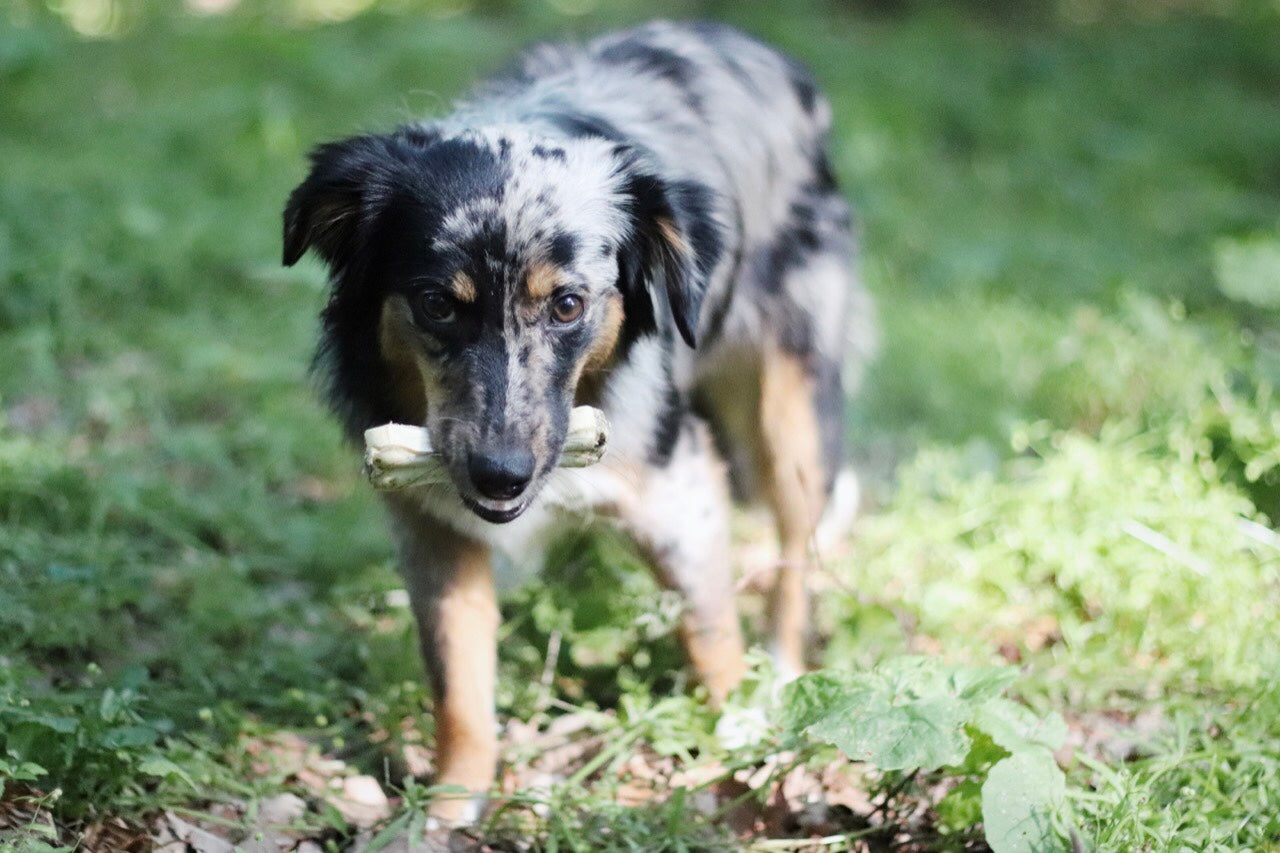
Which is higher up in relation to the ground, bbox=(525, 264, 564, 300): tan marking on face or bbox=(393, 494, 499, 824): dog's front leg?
bbox=(525, 264, 564, 300): tan marking on face

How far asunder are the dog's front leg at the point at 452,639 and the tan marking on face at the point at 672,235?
0.88 m

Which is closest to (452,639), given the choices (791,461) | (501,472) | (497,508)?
(497,508)

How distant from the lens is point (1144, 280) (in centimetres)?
658

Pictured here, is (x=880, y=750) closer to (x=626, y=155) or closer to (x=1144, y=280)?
(x=626, y=155)

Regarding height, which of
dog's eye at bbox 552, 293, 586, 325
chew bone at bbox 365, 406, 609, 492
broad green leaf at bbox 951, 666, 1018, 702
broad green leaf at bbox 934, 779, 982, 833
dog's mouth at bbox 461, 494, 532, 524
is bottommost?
broad green leaf at bbox 934, 779, 982, 833

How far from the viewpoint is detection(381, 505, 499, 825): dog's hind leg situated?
3.26 meters

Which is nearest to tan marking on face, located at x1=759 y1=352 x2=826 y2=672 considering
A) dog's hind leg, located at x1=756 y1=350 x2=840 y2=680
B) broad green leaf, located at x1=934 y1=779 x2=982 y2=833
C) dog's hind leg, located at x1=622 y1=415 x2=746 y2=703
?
dog's hind leg, located at x1=756 y1=350 x2=840 y2=680

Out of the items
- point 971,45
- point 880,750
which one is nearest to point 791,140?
point 880,750

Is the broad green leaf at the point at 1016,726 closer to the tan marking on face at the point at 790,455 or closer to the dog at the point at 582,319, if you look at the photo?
the dog at the point at 582,319

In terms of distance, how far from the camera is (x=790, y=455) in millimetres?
4207

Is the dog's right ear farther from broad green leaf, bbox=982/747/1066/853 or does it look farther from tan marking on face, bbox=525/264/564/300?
broad green leaf, bbox=982/747/1066/853

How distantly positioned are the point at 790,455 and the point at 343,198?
1.75 m

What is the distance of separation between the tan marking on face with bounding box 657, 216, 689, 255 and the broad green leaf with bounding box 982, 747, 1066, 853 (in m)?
1.37

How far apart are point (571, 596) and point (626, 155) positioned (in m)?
1.26
